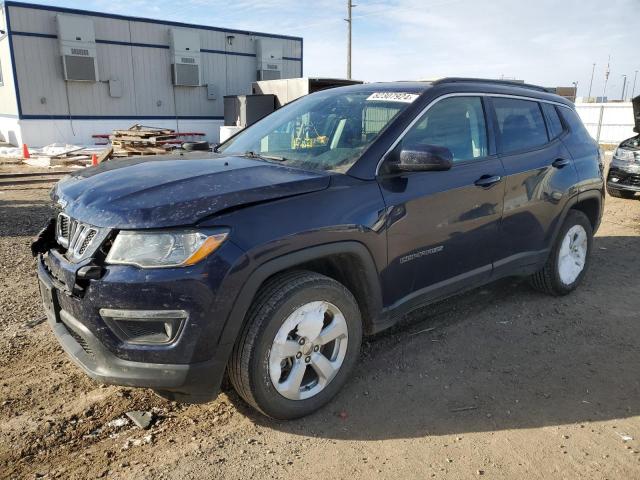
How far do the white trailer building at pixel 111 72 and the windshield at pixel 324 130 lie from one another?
18.4 metres

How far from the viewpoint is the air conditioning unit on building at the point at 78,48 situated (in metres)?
18.8

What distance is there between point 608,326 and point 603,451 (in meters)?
1.79

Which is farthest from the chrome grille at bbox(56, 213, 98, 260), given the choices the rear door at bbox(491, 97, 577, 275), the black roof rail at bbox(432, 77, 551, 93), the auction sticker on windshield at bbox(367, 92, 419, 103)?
the rear door at bbox(491, 97, 577, 275)

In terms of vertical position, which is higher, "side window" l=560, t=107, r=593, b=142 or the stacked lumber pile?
"side window" l=560, t=107, r=593, b=142

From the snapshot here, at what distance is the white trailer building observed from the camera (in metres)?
18.7

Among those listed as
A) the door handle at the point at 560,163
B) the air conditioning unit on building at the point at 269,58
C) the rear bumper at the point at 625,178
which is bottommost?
the rear bumper at the point at 625,178

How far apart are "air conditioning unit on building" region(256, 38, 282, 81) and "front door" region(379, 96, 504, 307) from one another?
74.4 ft

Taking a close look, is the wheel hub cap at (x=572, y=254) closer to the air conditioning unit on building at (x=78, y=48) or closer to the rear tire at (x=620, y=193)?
the rear tire at (x=620, y=193)

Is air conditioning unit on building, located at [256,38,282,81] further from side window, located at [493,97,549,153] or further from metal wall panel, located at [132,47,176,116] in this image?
side window, located at [493,97,549,153]

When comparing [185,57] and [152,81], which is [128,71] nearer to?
[152,81]

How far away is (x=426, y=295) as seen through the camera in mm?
3334

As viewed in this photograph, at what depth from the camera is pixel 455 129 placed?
3.55m

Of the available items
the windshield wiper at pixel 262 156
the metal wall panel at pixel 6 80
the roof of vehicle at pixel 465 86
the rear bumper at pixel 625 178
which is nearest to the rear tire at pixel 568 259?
the roof of vehicle at pixel 465 86

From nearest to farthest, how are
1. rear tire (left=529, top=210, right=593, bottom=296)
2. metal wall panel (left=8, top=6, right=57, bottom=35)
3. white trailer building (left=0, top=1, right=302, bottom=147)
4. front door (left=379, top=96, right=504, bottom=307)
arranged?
1. front door (left=379, top=96, right=504, bottom=307)
2. rear tire (left=529, top=210, right=593, bottom=296)
3. metal wall panel (left=8, top=6, right=57, bottom=35)
4. white trailer building (left=0, top=1, right=302, bottom=147)
